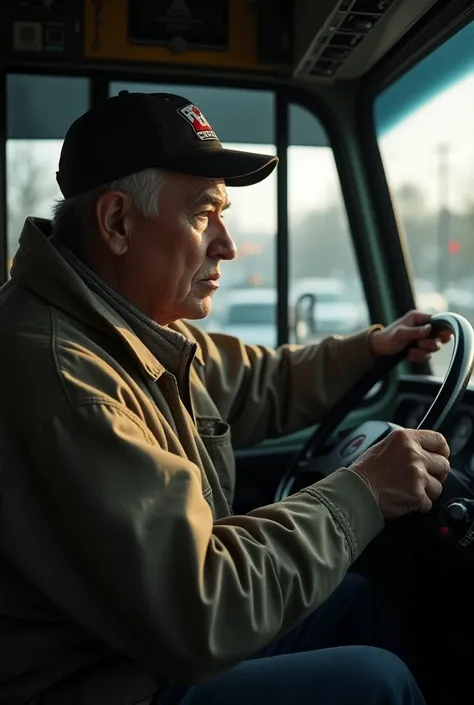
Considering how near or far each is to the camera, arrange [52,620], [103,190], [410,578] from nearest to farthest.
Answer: [52,620]
[103,190]
[410,578]

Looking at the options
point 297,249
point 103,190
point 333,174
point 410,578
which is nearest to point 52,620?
point 103,190

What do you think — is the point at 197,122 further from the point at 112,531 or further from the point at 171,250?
the point at 112,531

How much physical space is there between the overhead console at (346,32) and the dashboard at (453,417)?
967 millimetres

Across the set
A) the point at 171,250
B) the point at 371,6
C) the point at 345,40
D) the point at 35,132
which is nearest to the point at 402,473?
the point at 171,250

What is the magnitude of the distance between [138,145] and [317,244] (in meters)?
1.40

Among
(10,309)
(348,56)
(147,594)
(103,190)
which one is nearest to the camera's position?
(147,594)

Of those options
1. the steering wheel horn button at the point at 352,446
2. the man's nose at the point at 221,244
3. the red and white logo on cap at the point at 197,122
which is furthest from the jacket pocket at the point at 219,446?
the red and white logo on cap at the point at 197,122

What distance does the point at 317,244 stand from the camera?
2666 mm

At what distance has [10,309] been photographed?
1.20 metres

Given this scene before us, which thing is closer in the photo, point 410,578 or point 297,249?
point 410,578

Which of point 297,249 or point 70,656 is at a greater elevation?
point 297,249

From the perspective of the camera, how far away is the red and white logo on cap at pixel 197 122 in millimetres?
1430

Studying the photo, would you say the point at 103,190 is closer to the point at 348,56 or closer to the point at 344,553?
the point at 344,553

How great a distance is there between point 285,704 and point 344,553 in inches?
10.3
